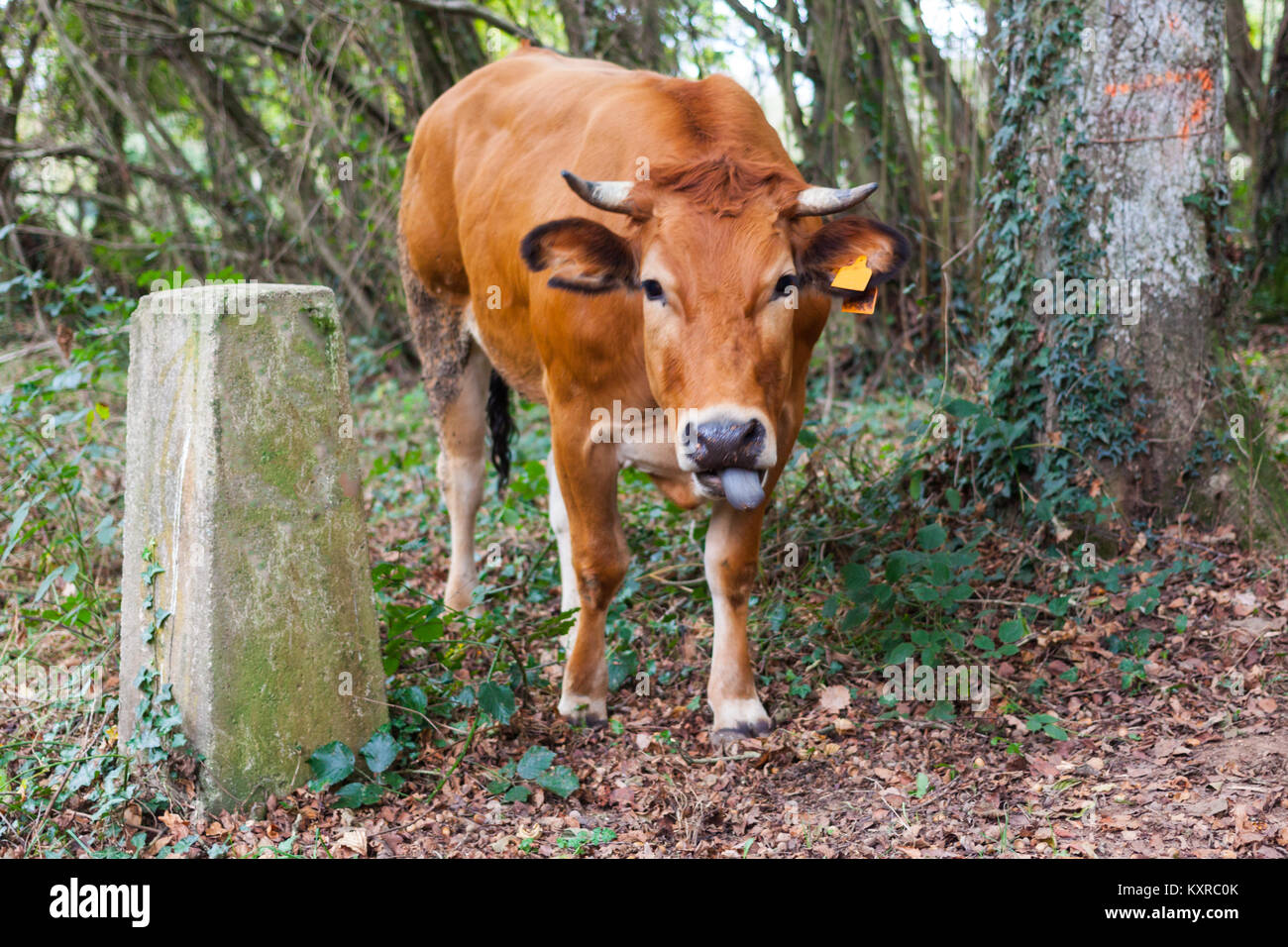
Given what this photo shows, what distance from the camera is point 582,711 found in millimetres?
4203

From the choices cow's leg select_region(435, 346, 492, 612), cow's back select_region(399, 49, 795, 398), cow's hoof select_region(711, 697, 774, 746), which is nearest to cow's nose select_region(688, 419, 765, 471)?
cow's back select_region(399, 49, 795, 398)

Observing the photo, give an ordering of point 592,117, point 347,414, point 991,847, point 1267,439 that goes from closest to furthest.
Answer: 1. point 991,847
2. point 347,414
3. point 592,117
4. point 1267,439

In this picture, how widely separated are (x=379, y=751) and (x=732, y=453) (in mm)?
1430

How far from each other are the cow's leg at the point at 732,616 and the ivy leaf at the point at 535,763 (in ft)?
2.20

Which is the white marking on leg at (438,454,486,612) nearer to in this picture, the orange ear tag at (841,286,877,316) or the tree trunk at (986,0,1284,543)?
the orange ear tag at (841,286,877,316)

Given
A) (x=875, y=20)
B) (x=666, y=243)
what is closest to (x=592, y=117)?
(x=666, y=243)

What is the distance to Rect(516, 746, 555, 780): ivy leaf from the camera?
3.64m

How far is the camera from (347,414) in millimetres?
3570

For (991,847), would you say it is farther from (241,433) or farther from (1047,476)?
(241,433)

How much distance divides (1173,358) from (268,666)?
361 centimetres

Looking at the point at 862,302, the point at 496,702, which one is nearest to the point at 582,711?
the point at 496,702

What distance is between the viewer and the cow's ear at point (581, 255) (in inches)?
147

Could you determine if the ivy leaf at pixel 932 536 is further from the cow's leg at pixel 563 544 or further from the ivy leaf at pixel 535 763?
the ivy leaf at pixel 535 763

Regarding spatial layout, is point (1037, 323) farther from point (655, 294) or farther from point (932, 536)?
point (655, 294)
